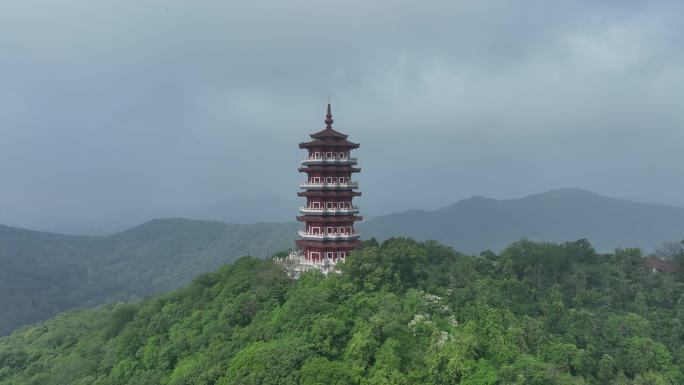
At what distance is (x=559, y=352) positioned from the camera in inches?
1051

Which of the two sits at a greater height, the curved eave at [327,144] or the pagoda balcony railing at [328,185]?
the curved eave at [327,144]

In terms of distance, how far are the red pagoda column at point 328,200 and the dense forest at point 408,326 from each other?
344 cm

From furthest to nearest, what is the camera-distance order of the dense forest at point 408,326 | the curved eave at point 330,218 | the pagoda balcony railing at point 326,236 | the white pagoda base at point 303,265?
the curved eave at point 330,218 < the pagoda balcony railing at point 326,236 < the white pagoda base at point 303,265 < the dense forest at point 408,326

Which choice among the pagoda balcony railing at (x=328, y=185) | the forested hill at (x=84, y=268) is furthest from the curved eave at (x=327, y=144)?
the forested hill at (x=84, y=268)

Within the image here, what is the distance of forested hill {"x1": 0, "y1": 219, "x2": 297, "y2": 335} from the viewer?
133 meters

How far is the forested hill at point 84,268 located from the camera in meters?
133

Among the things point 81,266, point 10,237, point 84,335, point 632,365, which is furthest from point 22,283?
point 632,365

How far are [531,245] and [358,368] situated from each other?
2384 cm

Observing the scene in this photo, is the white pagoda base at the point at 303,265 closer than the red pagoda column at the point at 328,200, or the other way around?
the white pagoda base at the point at 303,265

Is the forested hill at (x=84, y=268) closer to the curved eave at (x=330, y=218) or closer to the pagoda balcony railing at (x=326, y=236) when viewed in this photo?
the pagoda balcony railing at (x=326, y=236)

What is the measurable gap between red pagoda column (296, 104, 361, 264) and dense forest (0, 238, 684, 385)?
344 cm

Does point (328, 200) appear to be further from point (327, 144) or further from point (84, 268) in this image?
point (84, 268)

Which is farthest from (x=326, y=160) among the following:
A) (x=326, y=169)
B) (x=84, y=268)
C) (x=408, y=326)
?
(x=84, y=268)

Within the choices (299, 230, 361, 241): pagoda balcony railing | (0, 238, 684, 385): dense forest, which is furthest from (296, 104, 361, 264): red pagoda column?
(0, 238, 684, 385): dense forest
